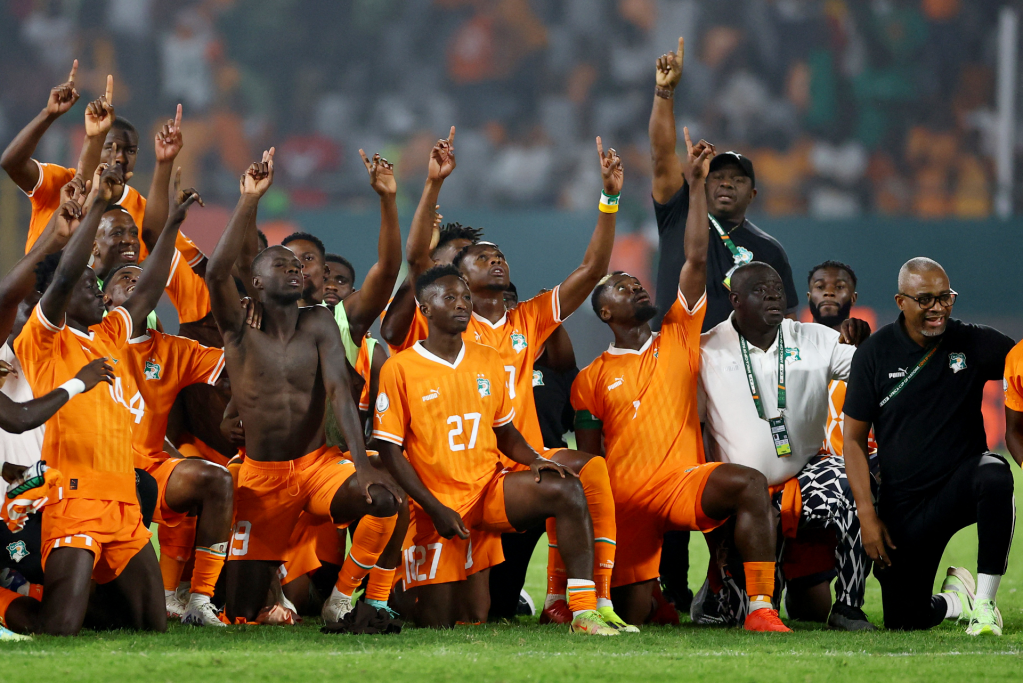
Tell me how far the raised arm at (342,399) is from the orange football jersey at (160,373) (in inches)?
24.7

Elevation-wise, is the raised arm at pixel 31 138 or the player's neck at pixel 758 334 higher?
the raised arm at pixel 31 138

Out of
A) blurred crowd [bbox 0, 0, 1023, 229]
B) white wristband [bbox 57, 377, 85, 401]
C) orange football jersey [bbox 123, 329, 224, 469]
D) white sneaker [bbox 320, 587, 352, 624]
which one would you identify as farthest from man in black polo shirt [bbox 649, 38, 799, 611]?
blurred crowd [bbox 0, 0, 1023, 229]

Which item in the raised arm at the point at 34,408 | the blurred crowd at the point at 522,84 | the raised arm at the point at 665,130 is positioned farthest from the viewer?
the blurred crowd at the point at 522,84

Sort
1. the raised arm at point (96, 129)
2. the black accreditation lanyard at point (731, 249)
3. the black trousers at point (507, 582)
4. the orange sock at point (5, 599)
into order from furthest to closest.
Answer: the black accreditation lanyard at point (731, 249) → the black trousers at point (507, 582) → the raised arm at point (96, 129) → the orange sock at point (5, 599)

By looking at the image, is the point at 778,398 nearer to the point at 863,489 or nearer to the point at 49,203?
the point at 863,489

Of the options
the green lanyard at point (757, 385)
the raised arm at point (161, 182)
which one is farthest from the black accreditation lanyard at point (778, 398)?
the raised arm at point (161, 182)

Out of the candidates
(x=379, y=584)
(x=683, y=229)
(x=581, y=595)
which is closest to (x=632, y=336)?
(x=683, y=229)

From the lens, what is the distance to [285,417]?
19.0 feet

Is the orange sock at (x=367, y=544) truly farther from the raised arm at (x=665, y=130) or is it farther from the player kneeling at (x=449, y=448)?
the raised arm at (x=665, y=130)

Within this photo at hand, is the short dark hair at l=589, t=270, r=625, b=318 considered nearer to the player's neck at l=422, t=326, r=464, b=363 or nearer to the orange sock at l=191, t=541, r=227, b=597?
the player's neck at l=422, t=326, r=464, b=363

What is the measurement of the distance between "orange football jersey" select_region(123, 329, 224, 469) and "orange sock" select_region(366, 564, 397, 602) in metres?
1.29

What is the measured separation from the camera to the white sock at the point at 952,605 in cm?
593

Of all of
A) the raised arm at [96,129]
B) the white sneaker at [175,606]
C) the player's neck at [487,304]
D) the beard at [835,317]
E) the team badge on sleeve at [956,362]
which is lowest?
the white sneaker at [175,606]

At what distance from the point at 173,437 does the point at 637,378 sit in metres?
2.49
